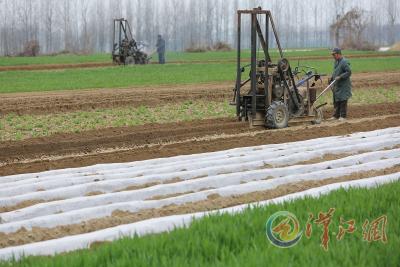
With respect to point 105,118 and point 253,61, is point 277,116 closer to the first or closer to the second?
point 253,61

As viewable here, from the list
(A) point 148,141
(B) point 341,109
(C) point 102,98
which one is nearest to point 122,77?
(C) point 102,98

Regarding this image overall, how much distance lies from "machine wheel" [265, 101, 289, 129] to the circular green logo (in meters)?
7.27

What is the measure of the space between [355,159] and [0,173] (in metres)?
4.77

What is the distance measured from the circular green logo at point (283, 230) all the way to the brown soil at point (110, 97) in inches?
444

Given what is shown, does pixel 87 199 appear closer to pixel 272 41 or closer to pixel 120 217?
Answer: pixel 120 217

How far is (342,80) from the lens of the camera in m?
14.1

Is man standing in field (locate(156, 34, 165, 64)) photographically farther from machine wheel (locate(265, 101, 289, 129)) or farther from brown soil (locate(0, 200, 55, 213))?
brown soil (locate(0, 200, 55, 213))

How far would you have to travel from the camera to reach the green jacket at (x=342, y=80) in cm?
1387

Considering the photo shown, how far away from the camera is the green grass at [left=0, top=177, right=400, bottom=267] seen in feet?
13.9

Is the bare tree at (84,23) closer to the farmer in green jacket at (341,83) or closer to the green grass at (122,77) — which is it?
the green grass at (122,77)

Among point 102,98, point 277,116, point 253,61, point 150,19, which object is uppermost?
point 150,19

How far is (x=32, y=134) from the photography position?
13000 millimetres

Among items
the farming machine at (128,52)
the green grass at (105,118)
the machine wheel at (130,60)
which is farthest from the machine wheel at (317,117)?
the machine wheel at (130,60)

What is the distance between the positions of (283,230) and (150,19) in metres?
58.6
